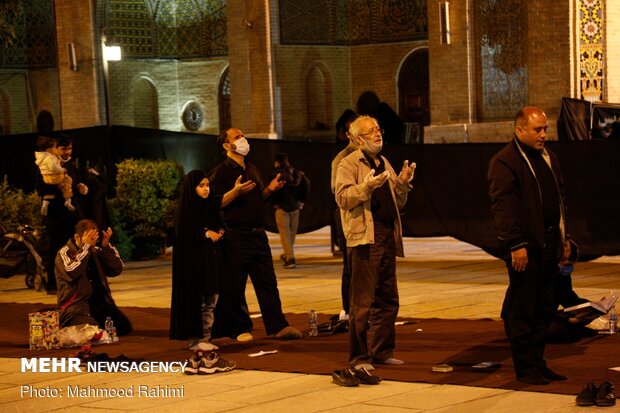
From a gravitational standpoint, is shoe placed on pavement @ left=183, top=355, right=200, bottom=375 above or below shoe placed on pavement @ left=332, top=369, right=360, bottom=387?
below

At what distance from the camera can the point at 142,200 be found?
1742cm

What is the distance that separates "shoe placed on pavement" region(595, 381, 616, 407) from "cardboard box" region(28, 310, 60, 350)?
5.09m

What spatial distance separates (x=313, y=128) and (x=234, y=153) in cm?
1954

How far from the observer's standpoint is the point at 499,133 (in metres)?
20.9

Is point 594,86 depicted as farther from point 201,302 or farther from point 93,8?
point 93,8

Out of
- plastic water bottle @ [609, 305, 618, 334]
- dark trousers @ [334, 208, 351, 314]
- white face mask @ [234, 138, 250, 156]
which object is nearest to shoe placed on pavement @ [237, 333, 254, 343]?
dark trousers @ [334, 208, 351, 314]

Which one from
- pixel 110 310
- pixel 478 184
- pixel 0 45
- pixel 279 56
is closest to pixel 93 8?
pixel 0 45

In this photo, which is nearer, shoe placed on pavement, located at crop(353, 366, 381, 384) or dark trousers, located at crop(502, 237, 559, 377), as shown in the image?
dark trousers, located at crop(502, 237, 559, 377)

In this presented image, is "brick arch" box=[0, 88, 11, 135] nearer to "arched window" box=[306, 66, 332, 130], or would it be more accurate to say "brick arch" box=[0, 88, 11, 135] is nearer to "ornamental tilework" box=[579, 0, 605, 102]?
"arched window" box=[306, 66, 332, 130]

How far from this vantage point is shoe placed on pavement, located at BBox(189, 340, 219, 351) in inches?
365

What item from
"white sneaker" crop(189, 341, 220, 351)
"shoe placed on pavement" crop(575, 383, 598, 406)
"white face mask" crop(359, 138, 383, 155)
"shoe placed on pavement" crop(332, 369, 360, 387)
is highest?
"white face mask" crop(359, 138, 383, 155)

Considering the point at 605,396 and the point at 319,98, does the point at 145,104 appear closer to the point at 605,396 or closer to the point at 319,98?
the point at 319,98

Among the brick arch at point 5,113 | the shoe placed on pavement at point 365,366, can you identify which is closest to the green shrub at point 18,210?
the shoe placed on pavement at point 365,366

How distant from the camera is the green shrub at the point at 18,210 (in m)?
16.1
